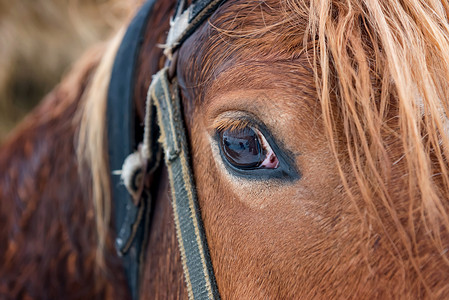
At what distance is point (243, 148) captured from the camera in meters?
0.92

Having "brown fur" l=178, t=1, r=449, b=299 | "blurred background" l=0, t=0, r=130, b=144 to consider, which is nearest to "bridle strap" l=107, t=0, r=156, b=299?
"brown fur" l=178, t=1, r=449, b=299

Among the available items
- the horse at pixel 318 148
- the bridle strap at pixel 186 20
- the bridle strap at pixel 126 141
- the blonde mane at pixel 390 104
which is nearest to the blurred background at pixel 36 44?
the bridle strap at pixel 126 141

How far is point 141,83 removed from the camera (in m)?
1.34

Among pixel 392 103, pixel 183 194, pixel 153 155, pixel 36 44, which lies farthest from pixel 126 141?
pixel 36 44

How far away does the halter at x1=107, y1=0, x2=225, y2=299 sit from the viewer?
40.7 inches

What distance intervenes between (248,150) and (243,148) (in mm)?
12

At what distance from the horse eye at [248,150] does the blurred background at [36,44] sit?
97.2 inches

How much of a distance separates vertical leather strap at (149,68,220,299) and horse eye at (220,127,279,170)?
0.54 feet

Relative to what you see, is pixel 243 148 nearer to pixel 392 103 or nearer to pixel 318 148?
Result: pixel 318 148

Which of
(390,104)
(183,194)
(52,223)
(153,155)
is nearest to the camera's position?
(390,104)

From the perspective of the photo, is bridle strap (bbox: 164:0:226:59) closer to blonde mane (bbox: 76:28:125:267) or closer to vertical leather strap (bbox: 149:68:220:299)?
vertical leather strap (bbox: 149:68:220:299)

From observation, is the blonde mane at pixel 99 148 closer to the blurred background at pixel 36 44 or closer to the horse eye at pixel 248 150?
the horse eye at pixel 248 150

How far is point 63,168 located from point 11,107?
1.97 metres

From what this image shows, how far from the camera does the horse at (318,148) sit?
29.9 inches
